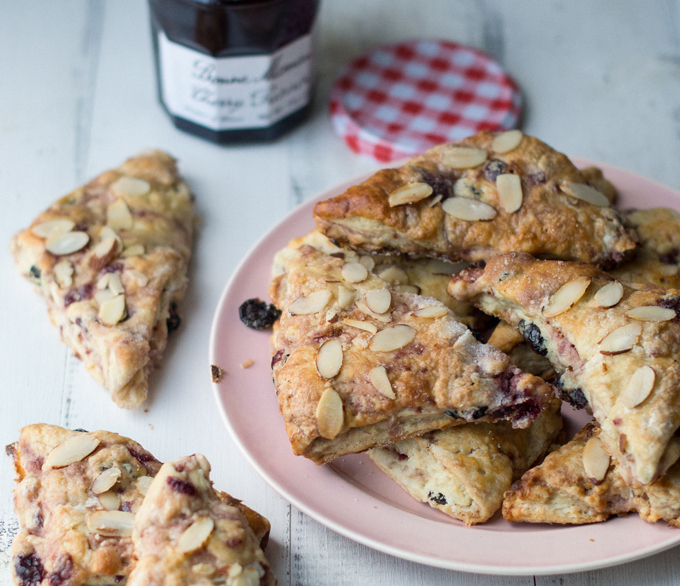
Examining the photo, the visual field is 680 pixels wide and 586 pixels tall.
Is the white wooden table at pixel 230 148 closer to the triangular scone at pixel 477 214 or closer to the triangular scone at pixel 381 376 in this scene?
the triangular scone at pixel 381 376

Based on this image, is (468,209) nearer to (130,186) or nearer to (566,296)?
(566,296)

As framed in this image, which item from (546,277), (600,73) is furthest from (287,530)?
(600,73)

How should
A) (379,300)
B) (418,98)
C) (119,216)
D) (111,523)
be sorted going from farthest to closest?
(418,98) < (119,216) < (379,300) < (111,523)

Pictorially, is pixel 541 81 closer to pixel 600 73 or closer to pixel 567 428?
pixel 600 73

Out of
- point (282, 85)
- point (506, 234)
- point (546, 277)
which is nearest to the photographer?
point (546, 277)

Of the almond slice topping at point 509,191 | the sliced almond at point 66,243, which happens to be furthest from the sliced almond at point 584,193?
the sliced almond at point 66,243

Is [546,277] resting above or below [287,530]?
above

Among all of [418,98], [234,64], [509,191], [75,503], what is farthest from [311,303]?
[418,98]
